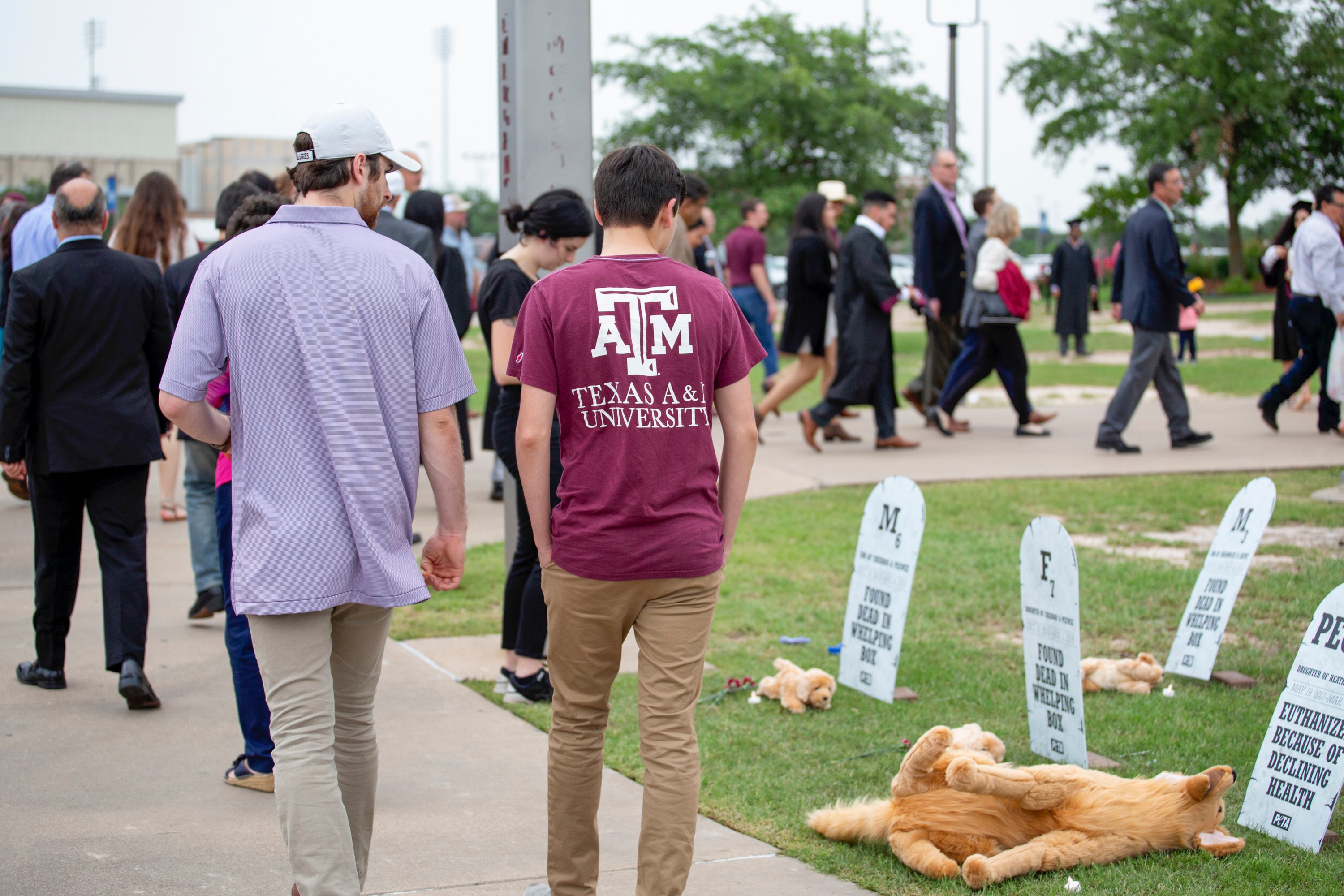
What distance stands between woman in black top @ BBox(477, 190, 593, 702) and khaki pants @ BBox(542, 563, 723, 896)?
57.6 inches

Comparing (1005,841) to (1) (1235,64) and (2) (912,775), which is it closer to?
(2) (912,775)

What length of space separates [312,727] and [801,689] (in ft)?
7.56

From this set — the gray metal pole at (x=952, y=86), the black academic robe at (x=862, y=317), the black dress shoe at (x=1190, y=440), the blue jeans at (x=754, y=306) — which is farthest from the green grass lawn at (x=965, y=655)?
the gray metal pole at (x=952, y=86)

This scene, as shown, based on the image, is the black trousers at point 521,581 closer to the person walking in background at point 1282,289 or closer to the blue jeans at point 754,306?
the blue jeans at point 754,306

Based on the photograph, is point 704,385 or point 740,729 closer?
point 704,385

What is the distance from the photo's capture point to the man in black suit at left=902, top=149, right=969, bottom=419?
11516 millimetres

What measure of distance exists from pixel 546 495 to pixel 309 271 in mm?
727

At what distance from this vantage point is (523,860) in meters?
3.55

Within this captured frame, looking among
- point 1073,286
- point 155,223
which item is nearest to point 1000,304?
point 155,223

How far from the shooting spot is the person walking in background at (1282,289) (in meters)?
12.1

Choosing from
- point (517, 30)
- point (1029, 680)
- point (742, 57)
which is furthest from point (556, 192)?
point (742, 57)

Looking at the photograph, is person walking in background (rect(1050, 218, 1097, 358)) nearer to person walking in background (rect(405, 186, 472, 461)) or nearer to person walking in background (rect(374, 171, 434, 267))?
person walking in background (rect(405, 186, 472, 461))

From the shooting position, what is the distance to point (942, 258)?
1161 cm

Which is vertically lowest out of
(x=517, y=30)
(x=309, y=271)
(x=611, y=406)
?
(x=611, y=406)
